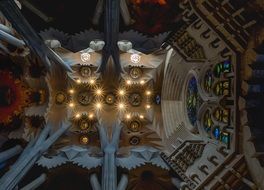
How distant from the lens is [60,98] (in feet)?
65.2

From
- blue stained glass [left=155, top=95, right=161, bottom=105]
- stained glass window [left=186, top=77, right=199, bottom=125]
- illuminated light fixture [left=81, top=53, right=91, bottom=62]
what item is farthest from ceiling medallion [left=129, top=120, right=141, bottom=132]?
illuminated light fixture [left=81, top=53, right=91, bottom=62]

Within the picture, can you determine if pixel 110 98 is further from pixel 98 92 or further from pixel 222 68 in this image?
pixel 222 68

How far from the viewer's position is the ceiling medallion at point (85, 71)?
767 inches

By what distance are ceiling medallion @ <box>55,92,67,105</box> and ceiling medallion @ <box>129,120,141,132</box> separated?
4157mm

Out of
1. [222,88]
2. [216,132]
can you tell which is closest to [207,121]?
[216,132]

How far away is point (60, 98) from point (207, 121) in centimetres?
920

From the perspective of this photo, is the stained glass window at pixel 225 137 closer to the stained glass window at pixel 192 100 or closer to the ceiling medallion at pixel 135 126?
the stained glass window at pixel 192 100

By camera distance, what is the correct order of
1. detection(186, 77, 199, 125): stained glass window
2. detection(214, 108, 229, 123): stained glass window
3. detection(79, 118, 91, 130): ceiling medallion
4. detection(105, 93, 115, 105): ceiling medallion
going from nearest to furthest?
1. detection(214, 108, 229, 123): stained glass window
2. detection(186, 77, 199, 125): stained glass window
3. detection(79, 118, 91, 130): ceiling medallion
4. detection(105, 93, 115, 105): ceiling medallion

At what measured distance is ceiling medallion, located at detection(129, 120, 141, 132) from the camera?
19994 mm

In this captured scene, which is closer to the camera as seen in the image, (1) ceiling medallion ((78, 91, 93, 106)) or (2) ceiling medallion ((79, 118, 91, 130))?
(2) ceiling medallion ((79, 118, 91, 130))

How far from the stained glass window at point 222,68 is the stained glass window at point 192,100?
269 centimetres

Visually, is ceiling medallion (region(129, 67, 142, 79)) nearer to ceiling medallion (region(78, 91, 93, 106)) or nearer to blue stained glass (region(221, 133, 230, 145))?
ceiling medallion (region(78, 91, 93, 106))

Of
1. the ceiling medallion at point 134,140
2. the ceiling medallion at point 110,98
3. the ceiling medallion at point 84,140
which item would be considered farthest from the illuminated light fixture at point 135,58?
the ceiling medallion at point 84,140

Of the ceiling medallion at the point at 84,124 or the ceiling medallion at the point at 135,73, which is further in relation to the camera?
Answer: the ceiling medallion at the point at 84,124
